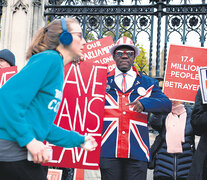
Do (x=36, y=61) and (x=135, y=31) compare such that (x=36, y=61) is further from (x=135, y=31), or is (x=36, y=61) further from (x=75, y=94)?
(x=135, y=31)

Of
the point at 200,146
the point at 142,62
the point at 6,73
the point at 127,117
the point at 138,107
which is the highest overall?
the point at 142,62

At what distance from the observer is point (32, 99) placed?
1.58 m

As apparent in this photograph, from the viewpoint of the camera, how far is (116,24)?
655cm

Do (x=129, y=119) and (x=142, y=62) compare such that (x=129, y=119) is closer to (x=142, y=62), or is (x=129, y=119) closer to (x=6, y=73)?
(x=6, y=73)

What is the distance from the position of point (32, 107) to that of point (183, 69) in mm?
3564

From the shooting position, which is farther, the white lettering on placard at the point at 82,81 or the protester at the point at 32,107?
the white lettering on placard at the point at 82,81

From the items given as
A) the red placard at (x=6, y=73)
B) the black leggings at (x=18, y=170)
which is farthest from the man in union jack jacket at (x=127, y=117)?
the black leggings at (x=18, y=170)

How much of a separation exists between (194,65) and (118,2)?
8.80 feet

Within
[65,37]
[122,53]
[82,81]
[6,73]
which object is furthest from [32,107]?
[6,73]

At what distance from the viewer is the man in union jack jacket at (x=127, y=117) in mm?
3049

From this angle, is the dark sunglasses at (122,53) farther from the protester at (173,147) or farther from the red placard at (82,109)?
the protester at (173,147)

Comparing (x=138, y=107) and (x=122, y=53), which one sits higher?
(x=122, y=53)

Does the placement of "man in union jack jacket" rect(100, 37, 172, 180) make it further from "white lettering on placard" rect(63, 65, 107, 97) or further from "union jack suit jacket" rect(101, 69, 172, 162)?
"white lettering on placard" rect(63, 65, 107, 97)

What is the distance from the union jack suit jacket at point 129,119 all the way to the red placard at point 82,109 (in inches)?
6.3
